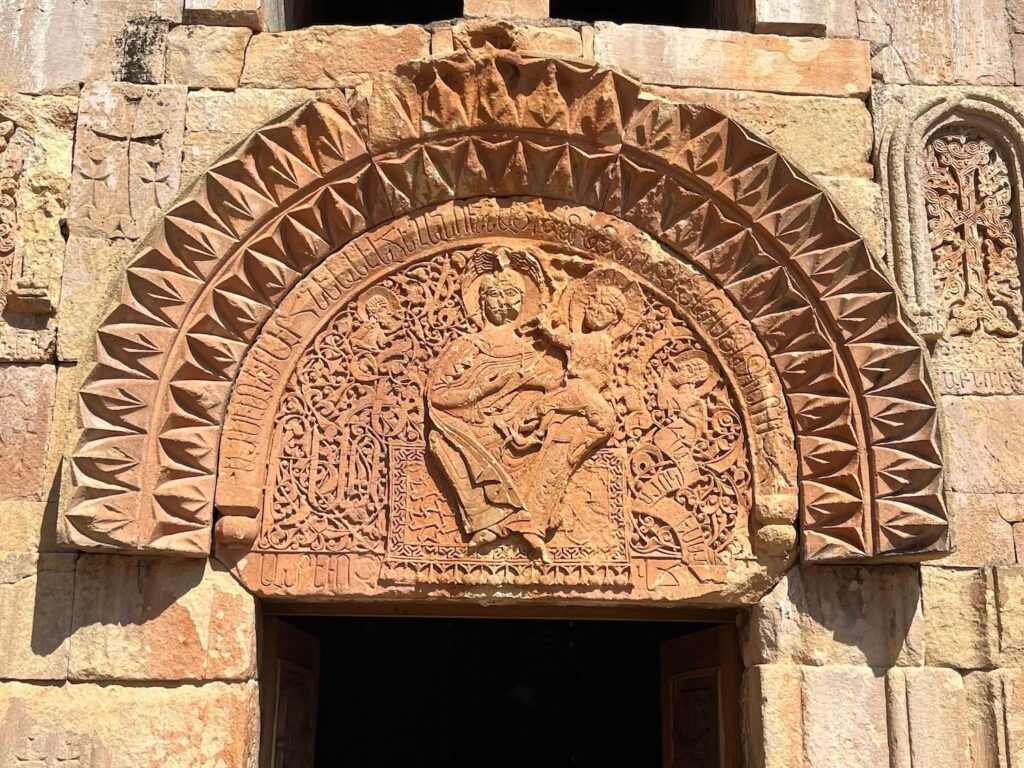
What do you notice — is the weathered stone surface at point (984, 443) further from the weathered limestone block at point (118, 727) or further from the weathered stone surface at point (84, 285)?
the weathered stone surface at point (84, 285)

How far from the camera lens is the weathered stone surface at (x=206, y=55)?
14.8 ft

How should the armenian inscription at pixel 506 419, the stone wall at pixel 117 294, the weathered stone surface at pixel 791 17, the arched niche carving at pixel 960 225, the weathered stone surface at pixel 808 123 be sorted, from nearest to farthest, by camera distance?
the stone wall at pixel 117 294 → the armenian inscription at pixel 506 419 → the arched niche carving at pixel 960 225 → the weathered stone surface at pixel 808 123 → the weathered stone surface at pixel 791 17

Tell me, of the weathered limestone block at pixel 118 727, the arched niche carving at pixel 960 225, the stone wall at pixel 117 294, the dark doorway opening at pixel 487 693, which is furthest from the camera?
the dark doorway opening at pixel 487 693

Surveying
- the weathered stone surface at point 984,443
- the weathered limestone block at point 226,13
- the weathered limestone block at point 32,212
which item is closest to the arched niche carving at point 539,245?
the weathered stone surface at point 984,443

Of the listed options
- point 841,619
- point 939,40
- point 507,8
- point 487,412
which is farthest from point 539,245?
point 939,40

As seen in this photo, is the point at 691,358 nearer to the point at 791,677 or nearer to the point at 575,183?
the point at 575,183

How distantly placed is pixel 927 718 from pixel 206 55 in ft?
14.1

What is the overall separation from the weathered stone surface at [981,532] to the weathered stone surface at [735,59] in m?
1.95

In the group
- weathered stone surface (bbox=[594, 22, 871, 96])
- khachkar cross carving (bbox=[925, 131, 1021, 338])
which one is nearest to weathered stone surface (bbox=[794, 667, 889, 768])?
khachkar cross carving (bbox=[925, 131, 1021, 338])

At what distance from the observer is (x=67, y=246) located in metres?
4.28

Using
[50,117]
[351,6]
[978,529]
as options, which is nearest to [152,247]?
[50,117]

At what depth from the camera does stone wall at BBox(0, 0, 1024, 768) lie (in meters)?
3.89

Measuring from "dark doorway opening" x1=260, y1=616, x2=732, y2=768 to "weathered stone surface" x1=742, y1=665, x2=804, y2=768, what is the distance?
263cm

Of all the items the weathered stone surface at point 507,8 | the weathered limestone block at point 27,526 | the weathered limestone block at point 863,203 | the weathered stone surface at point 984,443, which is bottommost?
the weathered limestone block at point 27,526
